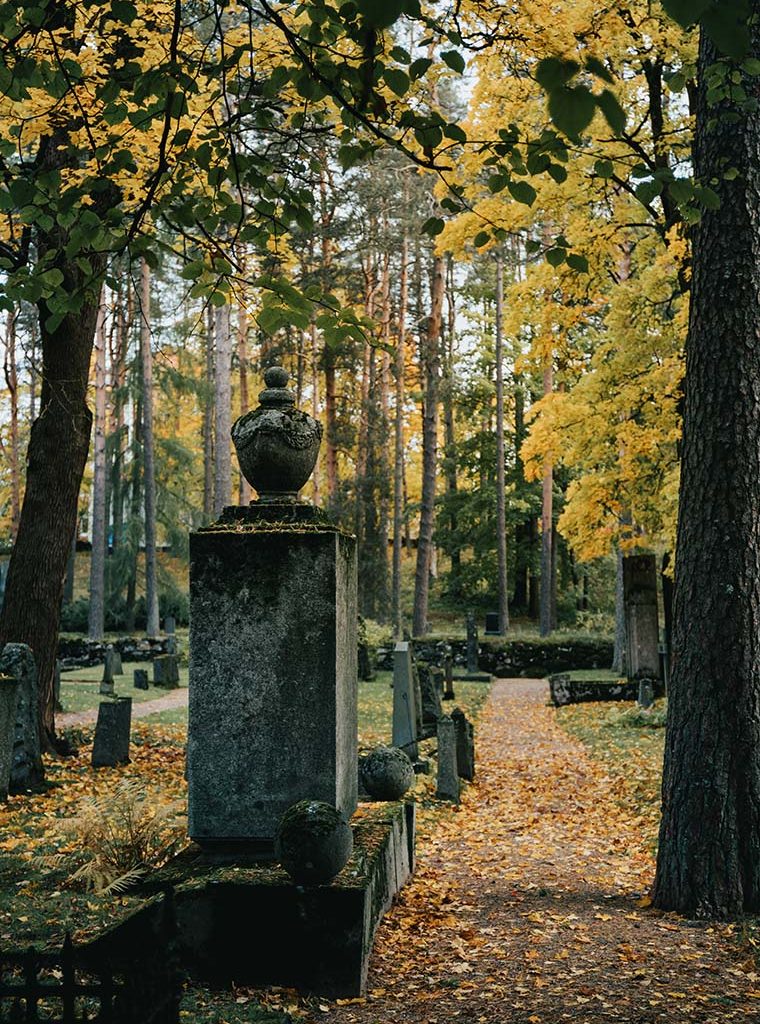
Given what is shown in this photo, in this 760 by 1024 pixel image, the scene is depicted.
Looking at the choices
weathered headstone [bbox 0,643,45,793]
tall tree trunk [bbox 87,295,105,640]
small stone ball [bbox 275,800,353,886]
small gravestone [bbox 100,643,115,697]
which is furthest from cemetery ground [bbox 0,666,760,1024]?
tall tree trunk [bbox 87,295,105,640]

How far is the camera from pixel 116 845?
6.57m

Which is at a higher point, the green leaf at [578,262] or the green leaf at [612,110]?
the green leaf at [578,262]

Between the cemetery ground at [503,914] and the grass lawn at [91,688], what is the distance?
7.86m

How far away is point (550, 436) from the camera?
16469mm

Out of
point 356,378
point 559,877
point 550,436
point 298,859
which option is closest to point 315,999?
point 298,859

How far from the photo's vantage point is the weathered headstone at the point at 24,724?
968 cm

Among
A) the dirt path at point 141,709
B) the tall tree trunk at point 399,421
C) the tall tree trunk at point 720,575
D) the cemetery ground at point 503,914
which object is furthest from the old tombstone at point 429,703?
the tall tree trunk at point 399,421

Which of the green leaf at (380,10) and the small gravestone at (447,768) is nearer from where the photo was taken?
the green leaf at (380,10)

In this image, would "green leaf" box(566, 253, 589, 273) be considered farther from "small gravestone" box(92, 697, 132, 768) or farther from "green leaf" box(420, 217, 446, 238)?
"small gravestone" box(92, 697, 132, 768)

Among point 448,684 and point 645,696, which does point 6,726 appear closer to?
point 645,696

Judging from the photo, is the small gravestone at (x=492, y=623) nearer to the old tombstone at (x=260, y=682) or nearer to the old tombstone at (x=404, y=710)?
the old tombstone at (x=404, y=710)

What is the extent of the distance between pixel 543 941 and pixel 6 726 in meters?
5.71

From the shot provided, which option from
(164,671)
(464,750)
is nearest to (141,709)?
(164,671)

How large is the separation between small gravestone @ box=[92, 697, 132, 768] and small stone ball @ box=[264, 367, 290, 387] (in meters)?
6.30
